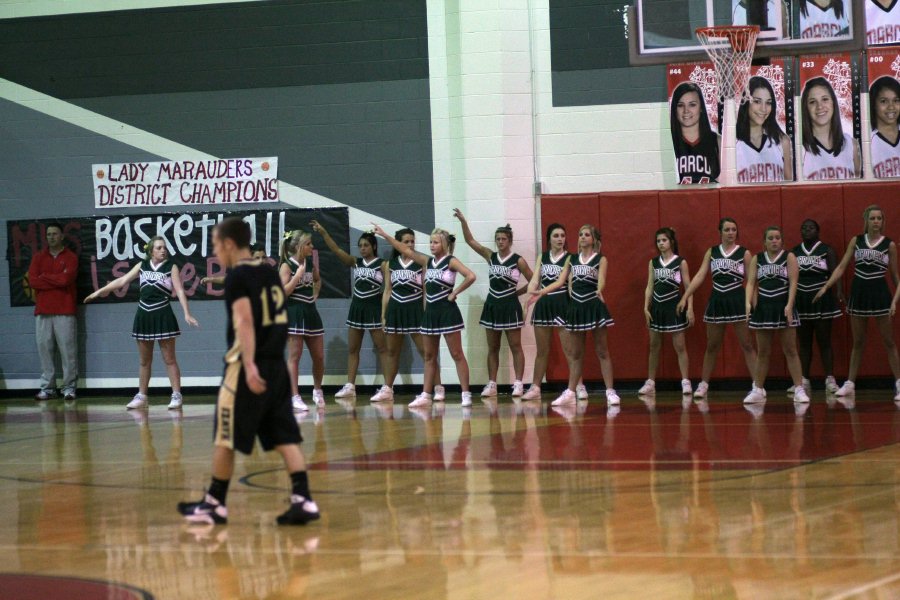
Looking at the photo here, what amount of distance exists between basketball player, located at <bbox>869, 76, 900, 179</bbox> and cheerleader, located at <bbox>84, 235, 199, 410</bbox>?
8212 millimetres

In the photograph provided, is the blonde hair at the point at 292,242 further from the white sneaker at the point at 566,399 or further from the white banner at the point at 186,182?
the white sneaker at the point at 566,399

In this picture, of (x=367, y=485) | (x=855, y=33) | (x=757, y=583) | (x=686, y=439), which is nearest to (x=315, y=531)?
(x=367, y=485)

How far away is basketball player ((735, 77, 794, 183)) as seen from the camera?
535 inches

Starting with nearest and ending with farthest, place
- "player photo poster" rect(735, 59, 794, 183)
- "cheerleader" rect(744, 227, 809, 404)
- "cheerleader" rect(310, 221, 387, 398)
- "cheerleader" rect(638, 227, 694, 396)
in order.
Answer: "cheerleader" rect(744, 227, 809, 404) → "cheerleader" rect(638, 227, 694, 396) → "player photo poster" rect(735, 59, 794, 183) → "cheerleader" rect(310, 221, 387, 398)

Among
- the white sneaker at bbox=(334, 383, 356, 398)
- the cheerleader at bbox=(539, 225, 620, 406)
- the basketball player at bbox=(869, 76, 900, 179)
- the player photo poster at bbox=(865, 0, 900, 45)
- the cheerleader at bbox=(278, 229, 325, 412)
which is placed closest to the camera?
the cheerleader at bbox=(539, 225, 620, 406)

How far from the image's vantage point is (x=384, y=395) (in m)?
13.5

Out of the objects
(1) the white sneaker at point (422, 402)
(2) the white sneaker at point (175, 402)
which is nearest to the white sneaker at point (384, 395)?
(1) the white sneaker at point (422, 402)

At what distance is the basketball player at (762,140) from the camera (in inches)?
535

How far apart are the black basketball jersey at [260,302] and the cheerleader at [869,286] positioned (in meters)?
7.96

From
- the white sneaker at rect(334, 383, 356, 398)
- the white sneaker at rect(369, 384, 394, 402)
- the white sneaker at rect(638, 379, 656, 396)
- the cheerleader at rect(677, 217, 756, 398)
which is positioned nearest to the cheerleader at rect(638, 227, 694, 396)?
the cheerleader at rect(677, 217, 756, 398)

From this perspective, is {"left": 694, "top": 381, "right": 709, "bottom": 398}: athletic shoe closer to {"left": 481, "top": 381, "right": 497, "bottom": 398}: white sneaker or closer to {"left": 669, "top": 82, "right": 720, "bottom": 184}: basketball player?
{"left": 481, "top": 381, "right": 497, "bottom": 398}: white sneaker

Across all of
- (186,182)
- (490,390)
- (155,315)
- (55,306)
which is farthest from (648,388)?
(55,306)

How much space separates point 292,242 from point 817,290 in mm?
5804

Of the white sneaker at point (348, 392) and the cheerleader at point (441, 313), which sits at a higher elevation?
the cheerleader at point (441, 313)
